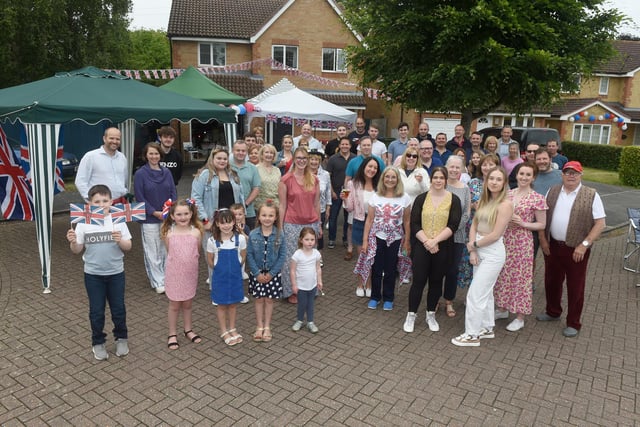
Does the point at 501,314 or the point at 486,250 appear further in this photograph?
the point at 501,314

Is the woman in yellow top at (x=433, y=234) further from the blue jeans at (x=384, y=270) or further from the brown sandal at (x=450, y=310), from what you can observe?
→ the brown sandal at (x=450, y=310)

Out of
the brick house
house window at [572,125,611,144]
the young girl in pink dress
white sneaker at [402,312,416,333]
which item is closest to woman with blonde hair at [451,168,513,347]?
white sneaker at [402,312,416,333]

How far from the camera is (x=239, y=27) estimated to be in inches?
936

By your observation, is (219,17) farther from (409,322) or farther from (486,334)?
(486,334)

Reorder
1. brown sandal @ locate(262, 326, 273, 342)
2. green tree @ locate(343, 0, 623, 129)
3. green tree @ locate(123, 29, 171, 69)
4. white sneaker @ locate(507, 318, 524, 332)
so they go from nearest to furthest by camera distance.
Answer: brown sandal @ locate(262, 326, 273, 342)
white sneaker @ locate(507, 318, 524, 332)
green tree @ locate(343, 0, 623, 129)
green tree @ locate(123, 29, 171, 69)

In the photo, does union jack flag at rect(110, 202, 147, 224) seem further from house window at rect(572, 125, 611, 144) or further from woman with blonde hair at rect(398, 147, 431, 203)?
house window at rect(572, 125, 611, 144)

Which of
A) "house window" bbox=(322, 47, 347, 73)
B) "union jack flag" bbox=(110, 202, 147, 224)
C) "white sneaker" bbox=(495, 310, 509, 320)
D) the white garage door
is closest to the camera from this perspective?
"union jack flag" bbox=(110, 202, 147, 224)

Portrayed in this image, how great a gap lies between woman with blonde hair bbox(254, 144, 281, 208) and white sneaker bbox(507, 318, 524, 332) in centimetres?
330

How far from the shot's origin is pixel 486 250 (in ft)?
15.4

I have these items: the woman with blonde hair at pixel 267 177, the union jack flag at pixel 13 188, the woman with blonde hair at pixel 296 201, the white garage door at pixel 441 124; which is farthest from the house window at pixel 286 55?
the woman with blonde hair at pixel 296 201

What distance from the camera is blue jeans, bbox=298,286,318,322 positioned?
4.93m

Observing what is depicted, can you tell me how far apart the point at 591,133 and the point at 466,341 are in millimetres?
33698

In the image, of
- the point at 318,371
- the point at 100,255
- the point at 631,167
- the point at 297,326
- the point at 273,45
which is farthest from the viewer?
the point at 273,45

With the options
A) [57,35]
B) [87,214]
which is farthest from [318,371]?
[57,35]
